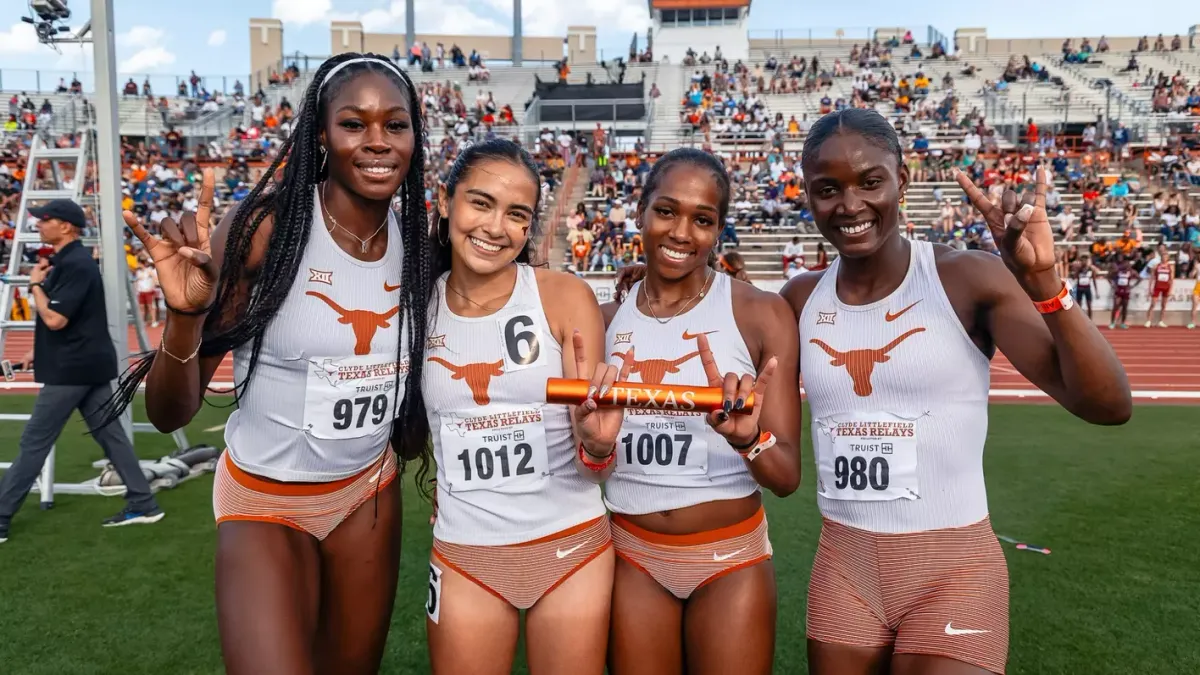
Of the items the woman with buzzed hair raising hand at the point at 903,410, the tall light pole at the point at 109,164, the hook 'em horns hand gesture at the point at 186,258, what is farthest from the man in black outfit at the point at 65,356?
the woman with buzzed hair raising hand at the point at 903,410

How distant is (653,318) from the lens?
8.94 feet

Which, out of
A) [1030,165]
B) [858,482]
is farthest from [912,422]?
[1030,165]

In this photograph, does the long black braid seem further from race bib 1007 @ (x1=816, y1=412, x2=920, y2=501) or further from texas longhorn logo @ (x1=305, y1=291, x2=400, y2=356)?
race bib 1007 @ (x1=816, y1=412, x2=920, y2=501)

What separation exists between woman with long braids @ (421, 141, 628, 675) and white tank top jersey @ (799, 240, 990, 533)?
2.34 ft

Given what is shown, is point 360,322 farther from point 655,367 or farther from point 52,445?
point 52,445

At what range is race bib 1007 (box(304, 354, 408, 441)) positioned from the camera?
2.51 m

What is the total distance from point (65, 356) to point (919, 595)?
5499mm

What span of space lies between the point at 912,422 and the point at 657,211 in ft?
3.36

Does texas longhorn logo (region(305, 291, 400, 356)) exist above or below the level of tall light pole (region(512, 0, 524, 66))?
below

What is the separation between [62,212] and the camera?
5.42m

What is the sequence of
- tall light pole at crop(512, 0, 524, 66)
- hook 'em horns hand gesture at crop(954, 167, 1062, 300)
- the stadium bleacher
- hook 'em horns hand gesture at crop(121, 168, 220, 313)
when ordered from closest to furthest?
hook 'em horns hand gesture at crop(954, 167, 1062, 300) < hook 'em horns hand gesture at crop(121, 168, 220, 313) < the stadium bleacher < tall light pole at crop(512, 0, 524, 66)

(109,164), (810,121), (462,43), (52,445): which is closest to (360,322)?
(52,445)

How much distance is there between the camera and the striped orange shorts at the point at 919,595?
2.21 meters

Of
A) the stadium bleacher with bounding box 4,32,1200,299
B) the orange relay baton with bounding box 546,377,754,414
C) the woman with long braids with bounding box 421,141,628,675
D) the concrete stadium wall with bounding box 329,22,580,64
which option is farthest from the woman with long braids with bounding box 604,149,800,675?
the concrete stadium wall with bounding box 329,22,580,64
